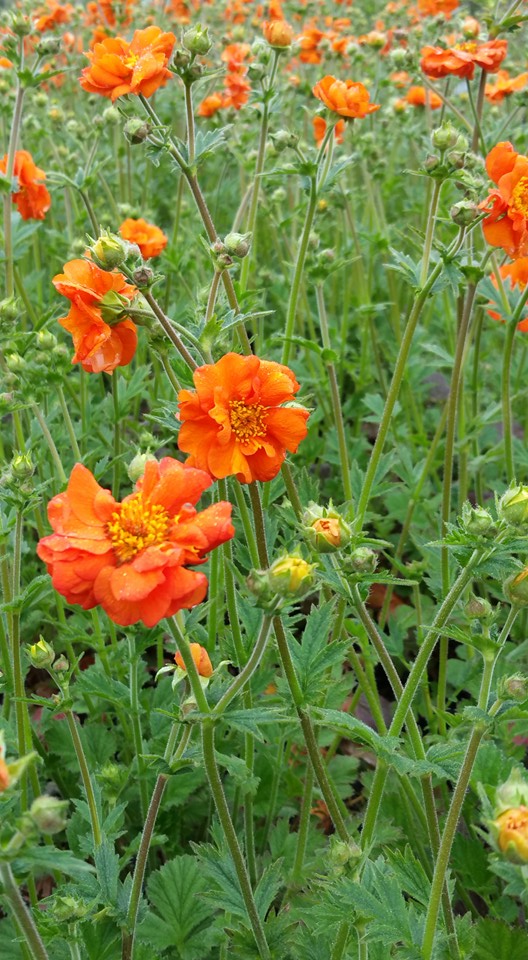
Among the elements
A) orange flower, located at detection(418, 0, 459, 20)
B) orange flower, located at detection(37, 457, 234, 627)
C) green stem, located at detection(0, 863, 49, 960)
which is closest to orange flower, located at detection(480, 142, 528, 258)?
orange flower, located at detection(37, 457, 234, 627)

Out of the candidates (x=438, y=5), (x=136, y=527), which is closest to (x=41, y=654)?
(x=136, y=527)

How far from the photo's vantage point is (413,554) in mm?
3348

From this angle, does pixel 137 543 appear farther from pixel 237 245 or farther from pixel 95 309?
pixel 237 245

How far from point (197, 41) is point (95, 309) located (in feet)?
2.50

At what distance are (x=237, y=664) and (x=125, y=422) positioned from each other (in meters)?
1.90

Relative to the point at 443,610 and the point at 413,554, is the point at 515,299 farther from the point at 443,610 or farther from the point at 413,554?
the point at 443,610

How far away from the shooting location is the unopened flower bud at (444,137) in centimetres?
186

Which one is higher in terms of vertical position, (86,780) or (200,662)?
(200,662)

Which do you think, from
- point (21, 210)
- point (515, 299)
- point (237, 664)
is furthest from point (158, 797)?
point (21, 210)

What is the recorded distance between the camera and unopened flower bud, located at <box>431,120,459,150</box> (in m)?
1.86

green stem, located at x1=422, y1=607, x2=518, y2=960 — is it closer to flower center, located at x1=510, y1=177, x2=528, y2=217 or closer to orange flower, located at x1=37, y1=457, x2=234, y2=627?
orange flower, located at x1=37, y1=457, x2=234, y2=627

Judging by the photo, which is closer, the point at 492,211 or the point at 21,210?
the point at 492,211

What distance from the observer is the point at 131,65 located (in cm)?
199

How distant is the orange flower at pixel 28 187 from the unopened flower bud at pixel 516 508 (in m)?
2.19
